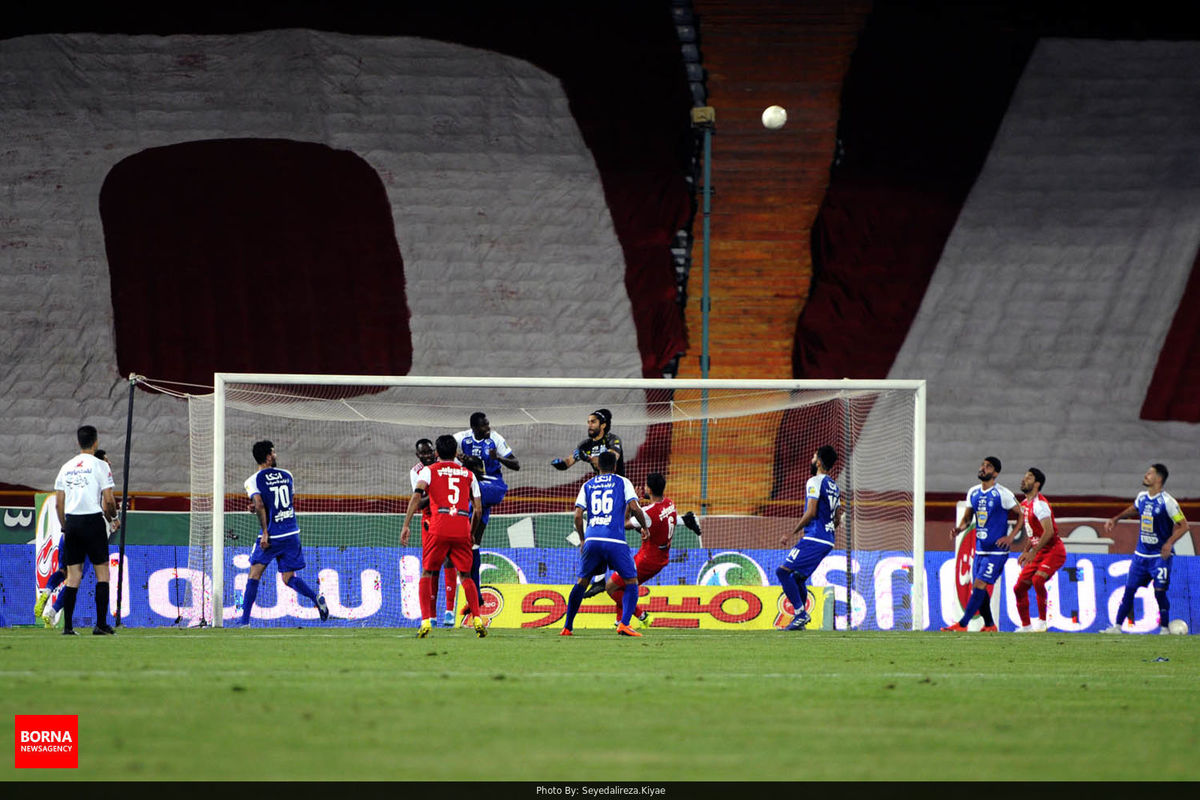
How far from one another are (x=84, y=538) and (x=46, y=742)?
327 inches

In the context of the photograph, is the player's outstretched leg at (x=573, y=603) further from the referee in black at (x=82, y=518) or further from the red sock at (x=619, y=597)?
the referee in black at (x=82, y=518)

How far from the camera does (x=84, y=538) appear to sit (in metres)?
13.8

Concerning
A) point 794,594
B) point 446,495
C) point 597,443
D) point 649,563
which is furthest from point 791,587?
point 446,495

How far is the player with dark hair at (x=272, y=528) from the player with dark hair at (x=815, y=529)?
17.9 ft

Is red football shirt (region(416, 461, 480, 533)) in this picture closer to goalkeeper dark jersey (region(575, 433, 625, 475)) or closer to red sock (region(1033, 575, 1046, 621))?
goalkeeper dark jersey (region(575, 433, 625, 475))

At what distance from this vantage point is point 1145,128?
24.0 metres

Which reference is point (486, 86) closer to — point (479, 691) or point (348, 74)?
point (348, 74)

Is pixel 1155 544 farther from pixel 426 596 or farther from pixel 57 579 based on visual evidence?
pixel 57 579

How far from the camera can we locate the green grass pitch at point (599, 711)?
5.58 metres

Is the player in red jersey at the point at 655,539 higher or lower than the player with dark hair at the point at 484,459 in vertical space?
lower

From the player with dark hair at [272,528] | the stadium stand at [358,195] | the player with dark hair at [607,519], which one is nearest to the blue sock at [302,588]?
the player with dark hair at [272,528]

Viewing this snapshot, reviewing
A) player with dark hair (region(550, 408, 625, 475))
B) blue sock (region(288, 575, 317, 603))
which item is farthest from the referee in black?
player with dark hair (region(550, 408, 625, 475))

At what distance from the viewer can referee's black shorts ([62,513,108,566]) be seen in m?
13.8

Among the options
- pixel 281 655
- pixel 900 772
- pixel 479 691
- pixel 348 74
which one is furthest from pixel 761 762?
pixel 348 74
